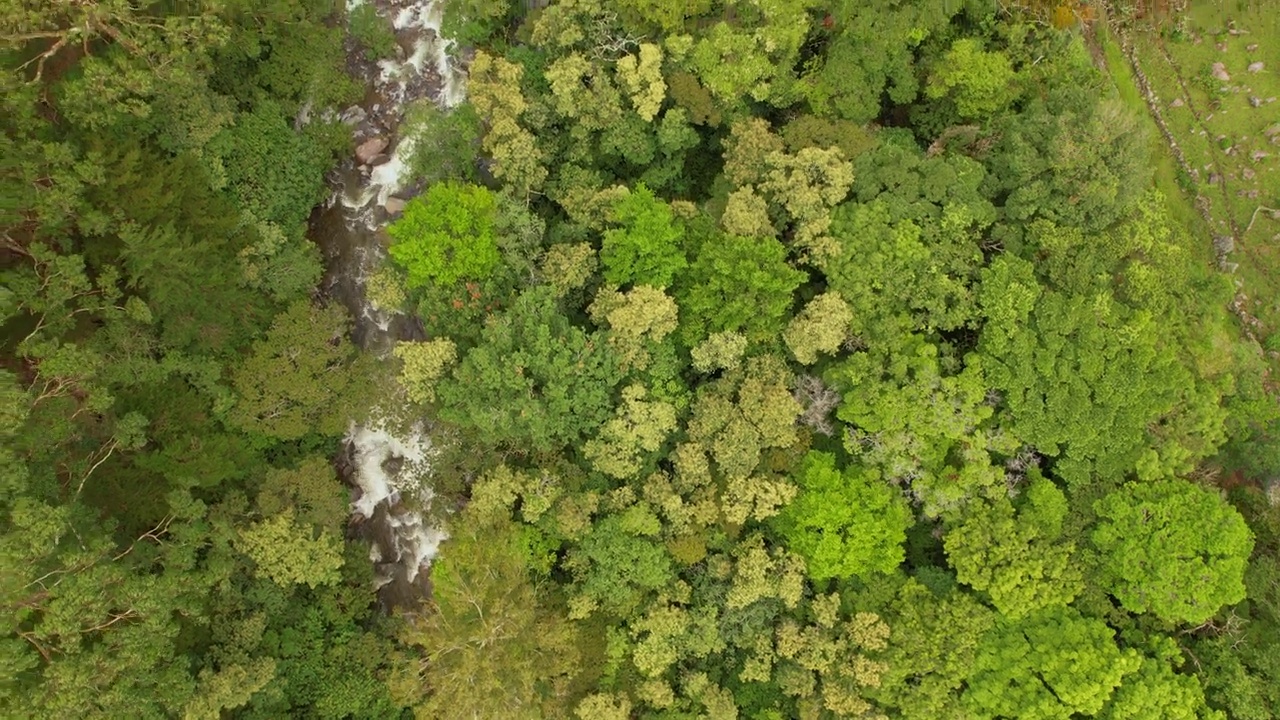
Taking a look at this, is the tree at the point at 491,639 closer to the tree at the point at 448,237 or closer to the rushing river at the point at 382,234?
the rushing river at the point at 382,234

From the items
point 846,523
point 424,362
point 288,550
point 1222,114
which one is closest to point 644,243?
point 424,362

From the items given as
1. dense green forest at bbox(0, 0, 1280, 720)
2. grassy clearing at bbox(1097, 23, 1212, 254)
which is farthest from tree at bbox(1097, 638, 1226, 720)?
grassy clearing at bbox(1097, 23, 1212, 254)

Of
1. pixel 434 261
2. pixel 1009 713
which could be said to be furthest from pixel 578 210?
pixel 1009 713

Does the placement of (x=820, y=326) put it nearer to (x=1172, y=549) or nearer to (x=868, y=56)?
(x=868, y=56)

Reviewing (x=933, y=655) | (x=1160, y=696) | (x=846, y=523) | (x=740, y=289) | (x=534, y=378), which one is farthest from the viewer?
(x=534, y=378)

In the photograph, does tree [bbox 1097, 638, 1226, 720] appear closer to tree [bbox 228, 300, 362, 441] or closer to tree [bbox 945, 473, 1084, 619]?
tree [bbox 945, 473, 1084, 619]

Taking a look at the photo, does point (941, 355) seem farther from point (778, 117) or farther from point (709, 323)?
point (778, 117)
